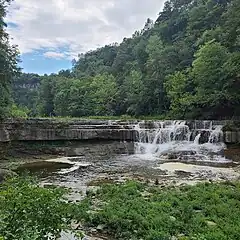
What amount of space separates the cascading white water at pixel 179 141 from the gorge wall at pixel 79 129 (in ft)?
0.89

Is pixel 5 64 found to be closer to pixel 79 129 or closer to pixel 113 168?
pixel 79 129

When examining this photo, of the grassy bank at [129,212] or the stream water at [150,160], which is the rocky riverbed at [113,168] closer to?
the stream water at [150,160]

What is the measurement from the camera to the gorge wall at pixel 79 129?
24.1 metres

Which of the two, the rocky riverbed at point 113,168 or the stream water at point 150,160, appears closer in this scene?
the rocky riverbed at point 113,168

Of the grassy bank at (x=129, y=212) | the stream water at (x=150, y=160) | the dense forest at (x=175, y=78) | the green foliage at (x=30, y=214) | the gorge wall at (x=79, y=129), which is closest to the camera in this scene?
the green foliage at (x=30, y=214)

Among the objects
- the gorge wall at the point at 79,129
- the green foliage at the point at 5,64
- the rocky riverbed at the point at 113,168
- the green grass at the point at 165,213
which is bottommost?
the rocky riverbed at the point at 113,168

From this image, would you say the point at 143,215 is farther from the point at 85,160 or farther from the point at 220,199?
the point at 85,160

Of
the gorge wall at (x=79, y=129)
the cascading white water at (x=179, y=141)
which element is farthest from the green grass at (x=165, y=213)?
the gorge wall at (x=79, y=129)

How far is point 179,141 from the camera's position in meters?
25.8

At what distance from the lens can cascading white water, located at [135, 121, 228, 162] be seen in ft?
75.3

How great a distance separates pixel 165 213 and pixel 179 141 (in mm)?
17376

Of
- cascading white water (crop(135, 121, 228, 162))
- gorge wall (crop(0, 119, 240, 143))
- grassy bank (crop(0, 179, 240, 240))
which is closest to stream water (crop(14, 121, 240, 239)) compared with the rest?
cascading white water (crop(135, 121, 228, 162))

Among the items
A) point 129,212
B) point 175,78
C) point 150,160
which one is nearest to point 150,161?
point 150,160

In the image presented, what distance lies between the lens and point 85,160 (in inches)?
840
